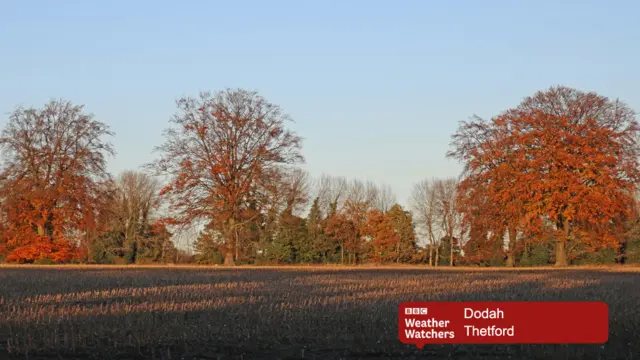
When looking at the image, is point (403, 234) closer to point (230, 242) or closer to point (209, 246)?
point (209, 246)

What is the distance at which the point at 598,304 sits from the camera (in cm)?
1334

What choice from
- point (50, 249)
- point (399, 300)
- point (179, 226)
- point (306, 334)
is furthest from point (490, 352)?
point (50, 249)

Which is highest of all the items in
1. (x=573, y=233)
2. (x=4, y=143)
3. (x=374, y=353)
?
(x=4, y=143)

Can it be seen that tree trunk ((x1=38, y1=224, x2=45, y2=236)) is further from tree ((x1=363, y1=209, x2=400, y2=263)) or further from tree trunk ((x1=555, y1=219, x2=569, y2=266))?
tree trunk ((x1=555, y1=219, x2=569, y2=266))

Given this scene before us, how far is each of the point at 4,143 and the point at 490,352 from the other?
4759 centimetres

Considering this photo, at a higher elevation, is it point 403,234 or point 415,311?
point 403,234

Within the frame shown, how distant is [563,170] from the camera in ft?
149

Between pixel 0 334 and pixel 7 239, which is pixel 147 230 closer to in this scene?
pixel 7 239

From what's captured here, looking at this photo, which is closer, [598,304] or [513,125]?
[598,304]

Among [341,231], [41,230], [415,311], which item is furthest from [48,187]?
[415,311]

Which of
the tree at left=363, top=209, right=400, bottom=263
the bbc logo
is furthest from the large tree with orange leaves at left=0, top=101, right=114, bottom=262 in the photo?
the bbc logo

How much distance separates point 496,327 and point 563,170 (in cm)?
3692

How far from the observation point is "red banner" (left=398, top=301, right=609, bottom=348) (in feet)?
34.6

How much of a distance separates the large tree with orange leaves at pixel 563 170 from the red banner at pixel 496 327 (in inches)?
1362
